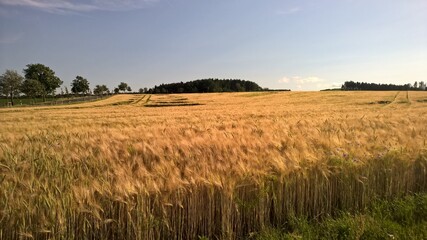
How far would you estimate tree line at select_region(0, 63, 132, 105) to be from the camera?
71.9 m

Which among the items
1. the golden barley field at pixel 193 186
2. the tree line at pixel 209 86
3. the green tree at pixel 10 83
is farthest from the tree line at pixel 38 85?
the golden barley field at pixel 193 186

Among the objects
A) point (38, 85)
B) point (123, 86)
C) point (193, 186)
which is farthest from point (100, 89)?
point (193, 186)

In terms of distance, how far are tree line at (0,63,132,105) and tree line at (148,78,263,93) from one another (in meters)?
17.2

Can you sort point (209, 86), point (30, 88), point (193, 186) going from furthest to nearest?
1. point (209, 86)
2. point (30, 88)
3. point (193, 186)

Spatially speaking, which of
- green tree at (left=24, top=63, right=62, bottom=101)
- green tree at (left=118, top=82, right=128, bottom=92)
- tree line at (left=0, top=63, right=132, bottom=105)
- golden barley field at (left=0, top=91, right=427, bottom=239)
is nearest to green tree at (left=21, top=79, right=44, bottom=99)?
tree line at (left=0, top=63, right=132, bottom=105)

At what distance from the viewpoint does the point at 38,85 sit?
7438 cm

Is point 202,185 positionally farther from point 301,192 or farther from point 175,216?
point 301,192

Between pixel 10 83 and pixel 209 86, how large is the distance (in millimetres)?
68718

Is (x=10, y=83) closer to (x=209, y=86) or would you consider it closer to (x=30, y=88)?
(x=30, y=88)

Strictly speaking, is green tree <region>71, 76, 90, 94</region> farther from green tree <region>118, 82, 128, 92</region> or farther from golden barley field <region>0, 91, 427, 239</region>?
golden barley field <region>0, 91, 427, 239</region>

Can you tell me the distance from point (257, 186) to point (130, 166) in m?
1.83

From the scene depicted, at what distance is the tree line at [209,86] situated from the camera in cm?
11994

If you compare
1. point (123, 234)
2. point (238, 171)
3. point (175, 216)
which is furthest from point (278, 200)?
point (123, 234)

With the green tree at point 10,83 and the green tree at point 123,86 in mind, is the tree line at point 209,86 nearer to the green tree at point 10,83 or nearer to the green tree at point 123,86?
the green tree at point 123,86
